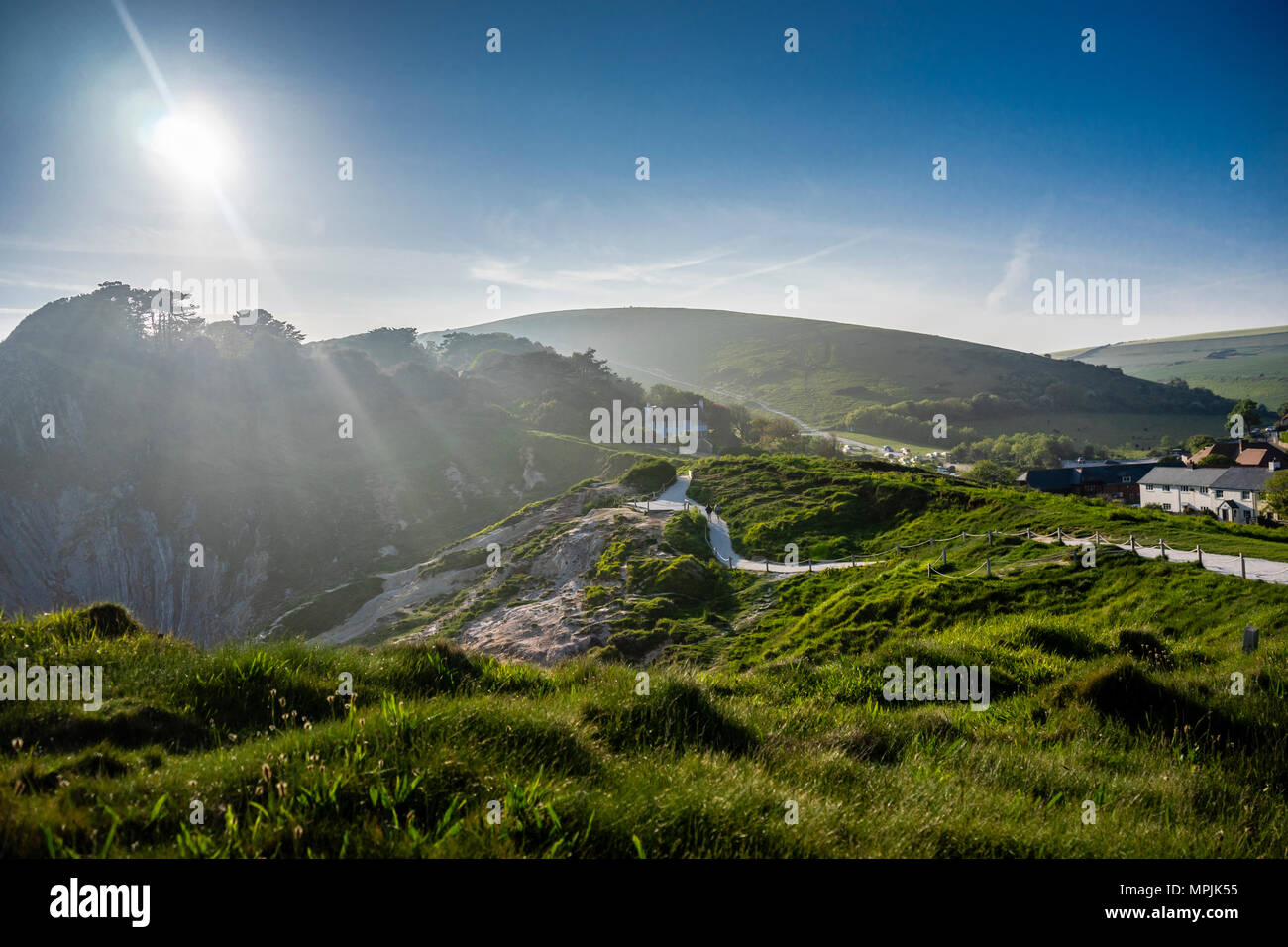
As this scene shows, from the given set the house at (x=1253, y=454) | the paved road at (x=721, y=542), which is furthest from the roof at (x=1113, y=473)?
the paved road at (x=721, y=542)

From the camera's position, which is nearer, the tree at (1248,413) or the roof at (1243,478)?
the roof at (1243,478)

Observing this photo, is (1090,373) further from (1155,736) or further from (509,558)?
(1155,736)

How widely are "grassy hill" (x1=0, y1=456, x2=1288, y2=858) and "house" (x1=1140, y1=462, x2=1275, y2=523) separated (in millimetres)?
74571

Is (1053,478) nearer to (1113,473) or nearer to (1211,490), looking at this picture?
(1113,473)

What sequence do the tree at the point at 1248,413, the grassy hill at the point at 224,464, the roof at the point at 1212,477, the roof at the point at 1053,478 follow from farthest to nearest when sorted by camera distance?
the tree at the point at 1248,413, the roof at the point at 1053,478, the roof at the point at 1212,477, the grassy hill at the point at 224,464

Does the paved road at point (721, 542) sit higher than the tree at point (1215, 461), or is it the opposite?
the tree at point (1215, 461)

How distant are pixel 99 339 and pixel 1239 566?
11676 cm

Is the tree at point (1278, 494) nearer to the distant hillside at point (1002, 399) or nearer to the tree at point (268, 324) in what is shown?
the distant hillside at point (1002, 399)

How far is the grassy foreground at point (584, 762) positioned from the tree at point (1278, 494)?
61.3 meters

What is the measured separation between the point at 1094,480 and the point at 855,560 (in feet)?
257

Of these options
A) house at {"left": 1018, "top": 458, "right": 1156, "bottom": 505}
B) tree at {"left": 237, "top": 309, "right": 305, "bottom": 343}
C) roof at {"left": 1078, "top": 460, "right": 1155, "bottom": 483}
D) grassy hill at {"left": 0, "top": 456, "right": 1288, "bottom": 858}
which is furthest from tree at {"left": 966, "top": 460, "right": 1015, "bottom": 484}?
tree at {"left": 237, "top": 309, "right": 305, "bottom": 343}

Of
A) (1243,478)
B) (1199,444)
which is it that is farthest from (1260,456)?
(1199,444)

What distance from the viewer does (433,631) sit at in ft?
105

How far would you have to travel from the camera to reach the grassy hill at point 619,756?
127 inches
